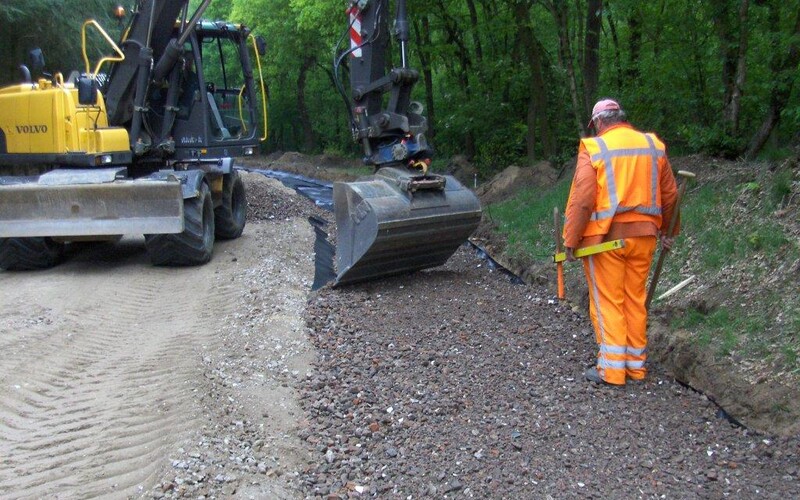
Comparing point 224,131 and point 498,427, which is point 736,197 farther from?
point 224,131

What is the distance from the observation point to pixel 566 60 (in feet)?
42.4

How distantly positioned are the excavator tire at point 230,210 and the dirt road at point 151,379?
1.79 meters

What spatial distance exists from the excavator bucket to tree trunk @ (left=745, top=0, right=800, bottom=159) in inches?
133

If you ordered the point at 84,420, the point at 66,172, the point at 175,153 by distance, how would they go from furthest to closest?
the point at 175,153 < the point at 66,172 < the point at 84,420

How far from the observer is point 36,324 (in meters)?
6.73

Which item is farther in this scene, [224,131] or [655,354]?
[224,131]

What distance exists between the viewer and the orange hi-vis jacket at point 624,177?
16.5 ft

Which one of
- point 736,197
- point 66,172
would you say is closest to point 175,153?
point 66,172

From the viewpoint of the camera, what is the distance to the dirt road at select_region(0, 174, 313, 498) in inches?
158

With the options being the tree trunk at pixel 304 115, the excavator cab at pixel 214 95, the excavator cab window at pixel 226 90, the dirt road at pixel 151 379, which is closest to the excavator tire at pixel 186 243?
the dirt road at pixel 151 379

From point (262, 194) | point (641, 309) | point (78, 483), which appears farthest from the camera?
point (262, 194)

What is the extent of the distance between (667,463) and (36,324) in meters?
5.28

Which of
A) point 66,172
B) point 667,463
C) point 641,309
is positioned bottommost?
point 667,463

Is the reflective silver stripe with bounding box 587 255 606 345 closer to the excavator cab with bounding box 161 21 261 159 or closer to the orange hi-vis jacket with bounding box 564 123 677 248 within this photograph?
the orange hi-vis jacket with bounding box 564 123 677 248
